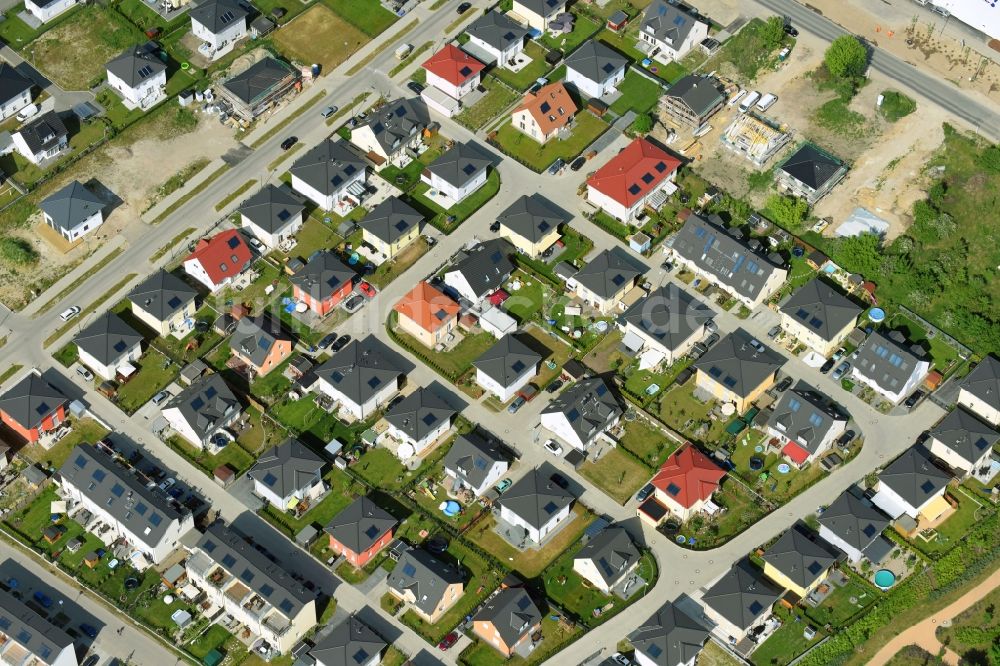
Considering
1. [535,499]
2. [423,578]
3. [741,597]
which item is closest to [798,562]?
[741,597]

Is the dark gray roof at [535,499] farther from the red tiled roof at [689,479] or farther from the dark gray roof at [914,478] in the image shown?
the dark gray roof at [914,478]

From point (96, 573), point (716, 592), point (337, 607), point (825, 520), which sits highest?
point (825, 520)

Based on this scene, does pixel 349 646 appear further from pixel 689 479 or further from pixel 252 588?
pixel 689 479

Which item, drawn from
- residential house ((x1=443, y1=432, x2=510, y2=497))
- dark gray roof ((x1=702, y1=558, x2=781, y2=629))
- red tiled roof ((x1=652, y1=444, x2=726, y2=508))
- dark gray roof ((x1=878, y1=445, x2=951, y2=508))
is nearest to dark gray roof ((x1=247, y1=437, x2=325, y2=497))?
residential house ((x1=443, y1=432, x2=510, y2=497))

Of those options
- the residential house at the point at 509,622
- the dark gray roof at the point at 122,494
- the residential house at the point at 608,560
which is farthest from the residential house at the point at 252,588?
the residential house at the point at 608,560

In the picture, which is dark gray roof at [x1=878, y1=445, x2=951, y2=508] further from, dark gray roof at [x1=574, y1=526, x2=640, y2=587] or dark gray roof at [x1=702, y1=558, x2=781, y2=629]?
dark gray roof at [x1=574, y1=526, x2=640, y2=587]

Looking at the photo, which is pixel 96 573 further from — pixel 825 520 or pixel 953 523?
pixel 953 523

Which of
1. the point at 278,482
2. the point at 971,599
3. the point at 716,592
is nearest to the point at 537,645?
the point at 716,592
